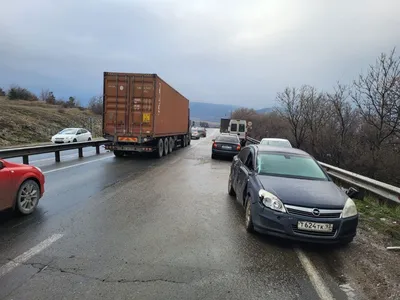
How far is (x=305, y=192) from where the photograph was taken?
17.6 ft

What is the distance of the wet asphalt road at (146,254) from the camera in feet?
12.0

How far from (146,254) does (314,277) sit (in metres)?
2.15

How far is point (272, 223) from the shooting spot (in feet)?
16.4

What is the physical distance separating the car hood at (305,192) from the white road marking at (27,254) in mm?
3293

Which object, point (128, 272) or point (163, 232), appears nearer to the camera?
point (128, 272)

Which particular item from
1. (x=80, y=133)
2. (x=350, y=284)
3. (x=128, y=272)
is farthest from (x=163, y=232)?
(x=80, y=133)

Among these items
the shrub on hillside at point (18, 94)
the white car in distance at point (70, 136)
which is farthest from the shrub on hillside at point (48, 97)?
the white car in distance at point (70, 136)

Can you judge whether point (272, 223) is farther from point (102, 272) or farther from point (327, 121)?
point (327, 121)

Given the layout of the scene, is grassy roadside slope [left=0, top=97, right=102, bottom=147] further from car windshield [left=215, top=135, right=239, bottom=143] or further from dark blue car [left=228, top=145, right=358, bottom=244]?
dark blue car [left=228, top=145, right=358, bottom=244]

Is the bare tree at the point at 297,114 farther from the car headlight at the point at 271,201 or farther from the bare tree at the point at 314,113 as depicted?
the car headlight at the point at 271,201

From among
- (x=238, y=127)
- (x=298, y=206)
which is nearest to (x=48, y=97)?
(x=238, y=127)

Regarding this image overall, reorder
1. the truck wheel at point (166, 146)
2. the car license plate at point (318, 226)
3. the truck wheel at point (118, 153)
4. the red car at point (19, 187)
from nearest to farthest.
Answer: the car license plate at point (318, 226)
the red car at point (19, 187)
the truck wheel at point (118, 153)
the truck wheel at point (166, 146)

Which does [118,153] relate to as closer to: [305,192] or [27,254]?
[27,254]

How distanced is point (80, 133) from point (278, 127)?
36093 mm
